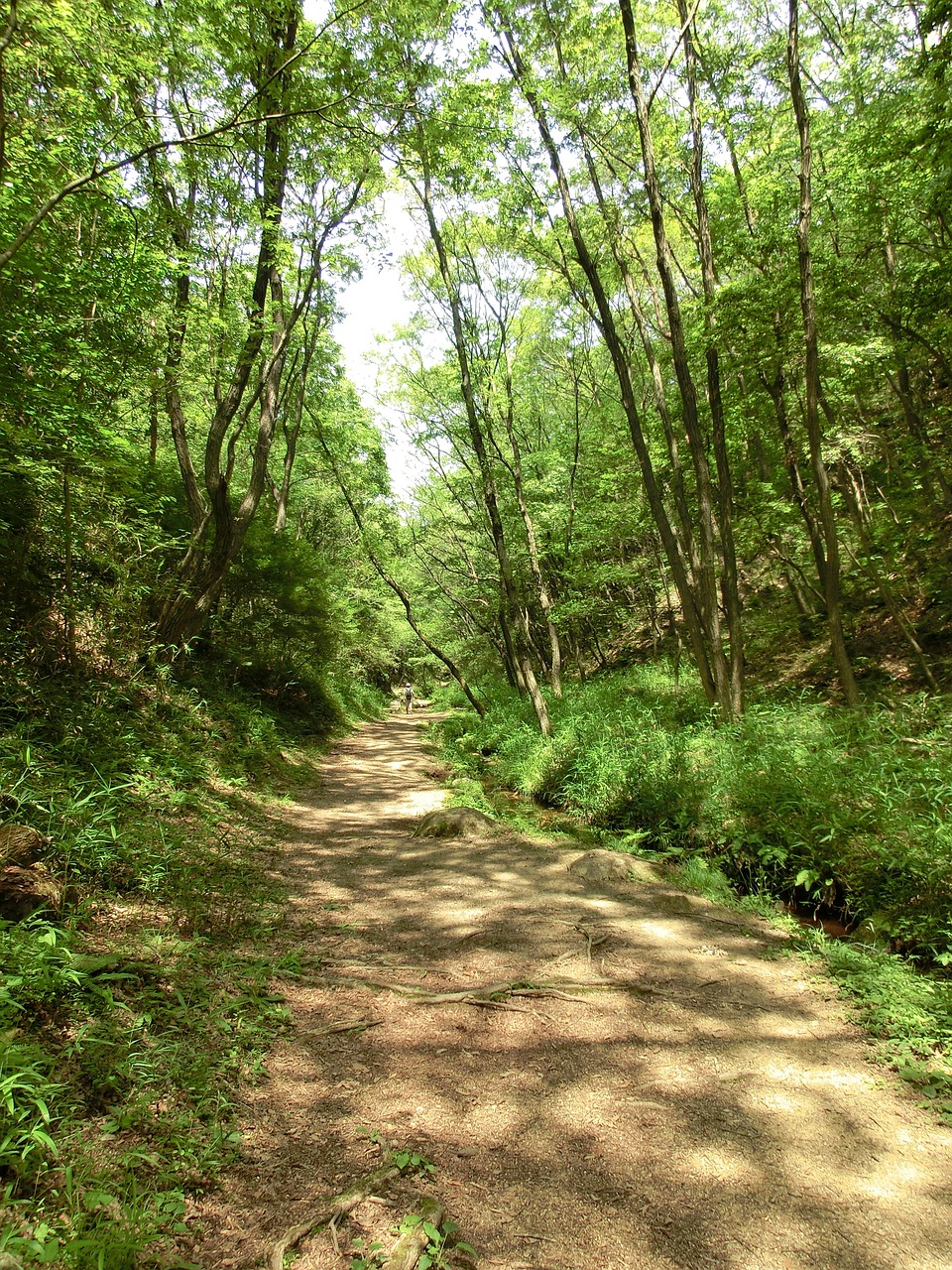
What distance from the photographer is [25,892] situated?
9.04 ft

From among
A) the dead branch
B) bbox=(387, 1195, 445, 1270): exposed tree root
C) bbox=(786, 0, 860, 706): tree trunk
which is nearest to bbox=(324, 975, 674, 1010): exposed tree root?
the dead branch

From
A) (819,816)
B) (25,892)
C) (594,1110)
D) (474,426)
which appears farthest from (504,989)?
(474,426)

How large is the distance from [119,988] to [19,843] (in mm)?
939

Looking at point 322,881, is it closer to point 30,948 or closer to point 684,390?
point 30,948

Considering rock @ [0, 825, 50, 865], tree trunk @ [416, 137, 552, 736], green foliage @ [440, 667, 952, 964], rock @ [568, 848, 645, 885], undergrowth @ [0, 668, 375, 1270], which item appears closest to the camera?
undergrowth @ [0, 668, 375, 1270]

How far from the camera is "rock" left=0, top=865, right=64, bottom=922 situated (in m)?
2.68

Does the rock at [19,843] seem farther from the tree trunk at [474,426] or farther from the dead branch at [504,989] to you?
the tree trunk at [474,426]

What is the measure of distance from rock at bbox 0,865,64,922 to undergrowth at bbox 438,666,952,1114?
14.1 feet

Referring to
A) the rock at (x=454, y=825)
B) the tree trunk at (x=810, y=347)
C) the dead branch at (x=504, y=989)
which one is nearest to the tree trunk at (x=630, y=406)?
the tree trunk at (x=810, y=347)

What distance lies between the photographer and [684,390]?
8.08 metres

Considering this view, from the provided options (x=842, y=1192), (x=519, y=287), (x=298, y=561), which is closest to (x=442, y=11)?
(x=519, y=287)

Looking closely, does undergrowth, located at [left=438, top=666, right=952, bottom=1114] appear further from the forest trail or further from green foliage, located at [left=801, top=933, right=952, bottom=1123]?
the forest trail

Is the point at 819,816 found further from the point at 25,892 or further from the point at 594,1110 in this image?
the point at 25,892

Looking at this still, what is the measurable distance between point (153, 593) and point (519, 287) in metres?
11.0
